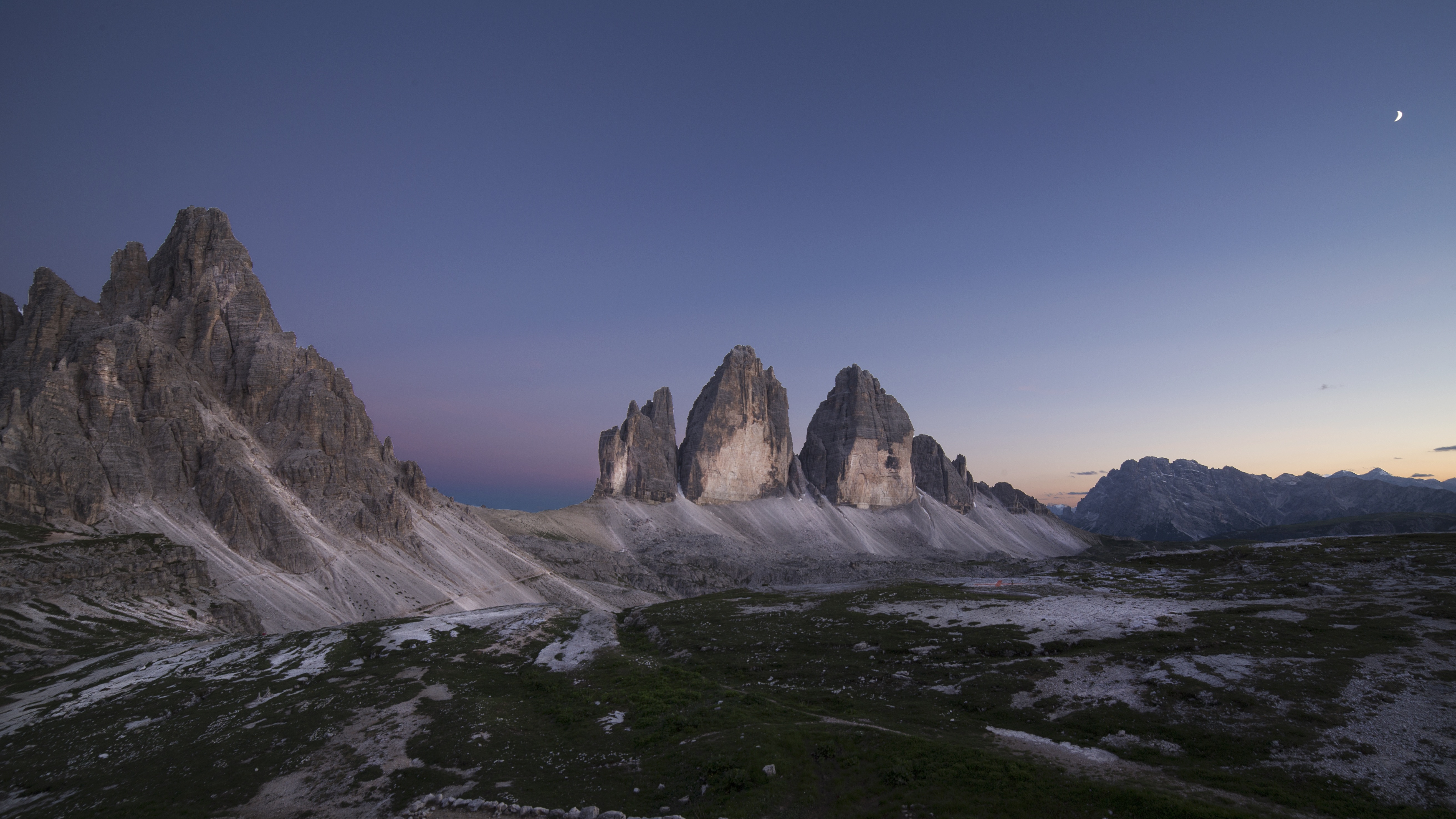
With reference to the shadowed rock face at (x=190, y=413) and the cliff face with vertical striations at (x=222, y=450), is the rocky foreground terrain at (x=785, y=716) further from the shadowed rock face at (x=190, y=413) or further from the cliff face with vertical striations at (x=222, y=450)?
the shadowed rock face at (x=190, y=413)

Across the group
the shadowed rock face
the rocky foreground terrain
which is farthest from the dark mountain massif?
the rocky foreground terrain

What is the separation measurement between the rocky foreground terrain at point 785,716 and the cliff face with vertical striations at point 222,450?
A: 32226 millimetres

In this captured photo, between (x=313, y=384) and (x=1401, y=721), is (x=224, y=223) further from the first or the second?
(x=1401, y=721)

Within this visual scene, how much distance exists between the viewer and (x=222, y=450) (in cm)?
9688

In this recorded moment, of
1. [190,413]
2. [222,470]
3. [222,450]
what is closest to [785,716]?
[222,470]

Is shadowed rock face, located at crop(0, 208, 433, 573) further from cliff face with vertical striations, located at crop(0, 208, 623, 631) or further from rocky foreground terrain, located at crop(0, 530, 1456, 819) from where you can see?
rocky foreground terrain, located at crop(0, 530, 1456, 819)

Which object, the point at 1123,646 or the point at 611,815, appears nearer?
the point at 611,815

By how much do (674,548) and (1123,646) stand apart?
148 m

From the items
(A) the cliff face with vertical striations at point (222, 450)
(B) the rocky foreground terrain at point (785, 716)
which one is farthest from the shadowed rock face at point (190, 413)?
(B) the rocky foreground terrain at point (785, 716)

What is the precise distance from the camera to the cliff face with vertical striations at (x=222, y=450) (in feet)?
271

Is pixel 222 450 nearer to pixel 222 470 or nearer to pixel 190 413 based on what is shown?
pixel 222 470

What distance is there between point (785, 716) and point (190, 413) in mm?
112412

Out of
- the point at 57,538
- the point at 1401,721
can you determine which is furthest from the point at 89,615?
the point at 1401,721

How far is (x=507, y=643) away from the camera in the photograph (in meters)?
50.2
